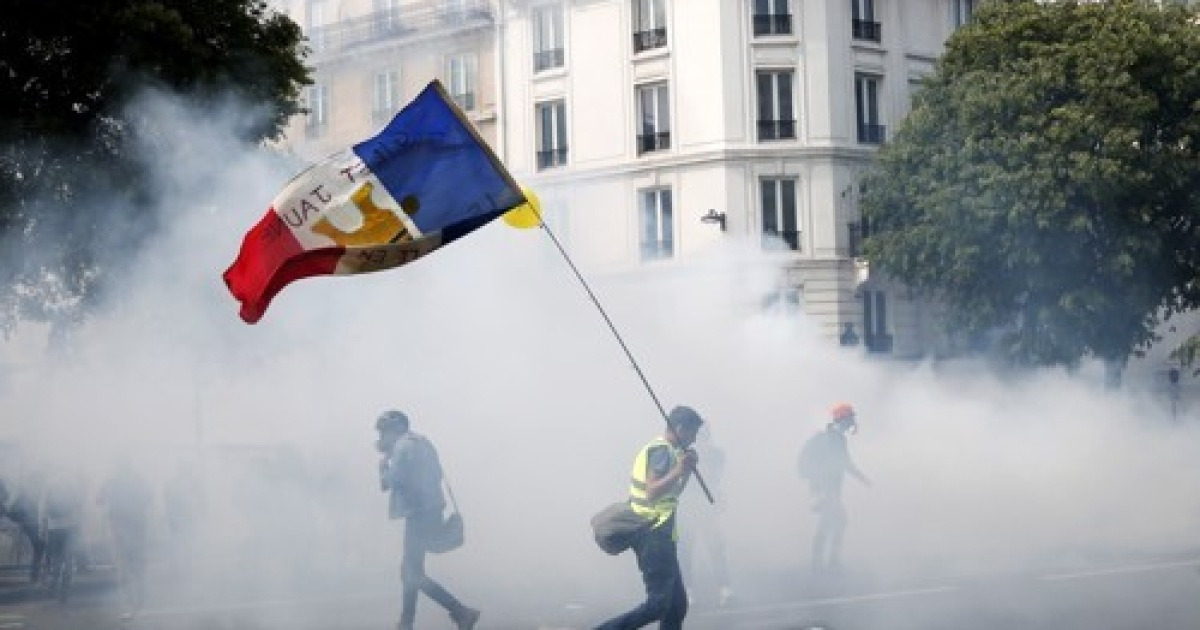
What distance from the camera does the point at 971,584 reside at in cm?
1596

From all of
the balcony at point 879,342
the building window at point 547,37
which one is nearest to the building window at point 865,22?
the balcony at point 879,342

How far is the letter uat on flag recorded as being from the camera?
1294 centimetres

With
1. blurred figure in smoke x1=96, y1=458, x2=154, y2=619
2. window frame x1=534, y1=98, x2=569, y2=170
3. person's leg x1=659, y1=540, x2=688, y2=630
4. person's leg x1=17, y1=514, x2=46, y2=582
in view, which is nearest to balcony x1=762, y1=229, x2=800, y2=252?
window frame x1=534, y1=98, x2=569, y2=170

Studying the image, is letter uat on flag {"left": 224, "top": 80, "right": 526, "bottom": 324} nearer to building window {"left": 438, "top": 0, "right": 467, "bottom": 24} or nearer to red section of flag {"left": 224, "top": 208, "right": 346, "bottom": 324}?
red section of flag {"left": 224, "top": 208, "right": 346, "bottom": 324}

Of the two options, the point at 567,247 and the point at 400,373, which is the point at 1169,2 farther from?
the point at 400,373

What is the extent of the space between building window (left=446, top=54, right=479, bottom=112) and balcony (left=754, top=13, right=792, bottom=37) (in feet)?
25.7

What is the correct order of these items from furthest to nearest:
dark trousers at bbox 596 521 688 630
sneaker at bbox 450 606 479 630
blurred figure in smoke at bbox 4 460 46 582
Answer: blurred figure in smoke at bbox 4 460 46 582, sneaker at bbox 450 606 479 630, dark trousers at bbox 596 521 688 630

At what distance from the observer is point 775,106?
4344 cm

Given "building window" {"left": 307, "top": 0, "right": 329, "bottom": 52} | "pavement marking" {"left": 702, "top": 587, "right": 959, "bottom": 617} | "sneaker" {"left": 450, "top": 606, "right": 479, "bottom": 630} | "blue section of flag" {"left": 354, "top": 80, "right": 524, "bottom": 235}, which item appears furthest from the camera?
"building window" {"left": 307, "top": 0, "right": 329, "bottom": 52}

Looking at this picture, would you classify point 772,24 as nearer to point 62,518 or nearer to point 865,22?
point 865,22

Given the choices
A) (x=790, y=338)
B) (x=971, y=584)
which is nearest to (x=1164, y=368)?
(x=790, y=338)

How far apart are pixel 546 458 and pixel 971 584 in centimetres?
Result: 641

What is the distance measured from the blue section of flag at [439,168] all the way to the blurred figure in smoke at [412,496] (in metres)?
2.05

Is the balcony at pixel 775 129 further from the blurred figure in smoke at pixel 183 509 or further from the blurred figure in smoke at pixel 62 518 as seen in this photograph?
the blurred figure in smoke at pixel 183 509
